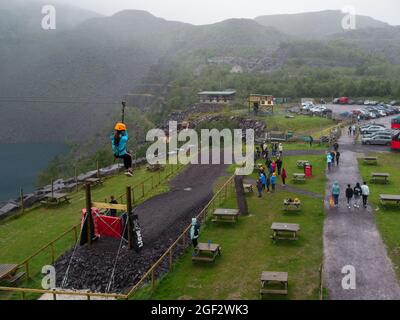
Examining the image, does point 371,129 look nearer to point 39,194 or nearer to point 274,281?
point 39,194

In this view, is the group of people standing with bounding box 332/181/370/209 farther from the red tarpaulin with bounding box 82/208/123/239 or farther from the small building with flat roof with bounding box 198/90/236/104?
the small building with flat roof with bounding box 198/90/236/104

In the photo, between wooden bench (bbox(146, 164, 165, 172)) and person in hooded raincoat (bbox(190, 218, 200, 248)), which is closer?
person in hooded raincoat (bbox(190, 218, 200, 248))

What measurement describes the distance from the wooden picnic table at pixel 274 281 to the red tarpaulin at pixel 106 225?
844 centimetres

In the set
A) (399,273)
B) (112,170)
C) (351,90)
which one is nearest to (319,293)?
(399,273)

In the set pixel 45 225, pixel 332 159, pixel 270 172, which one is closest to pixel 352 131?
pixel 332 159

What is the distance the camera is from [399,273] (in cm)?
1739

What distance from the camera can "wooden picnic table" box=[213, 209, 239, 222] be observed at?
24297mm

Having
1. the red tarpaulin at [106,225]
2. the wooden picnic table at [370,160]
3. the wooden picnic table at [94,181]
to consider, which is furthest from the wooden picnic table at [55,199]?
the wooden picnic table at [370,160]

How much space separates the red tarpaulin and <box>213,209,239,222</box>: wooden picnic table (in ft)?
17.4

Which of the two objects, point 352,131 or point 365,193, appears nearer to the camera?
point 365,193

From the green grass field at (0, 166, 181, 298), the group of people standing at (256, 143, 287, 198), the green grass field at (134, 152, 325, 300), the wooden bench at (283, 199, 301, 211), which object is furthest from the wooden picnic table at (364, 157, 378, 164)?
the green grass field at (0, 166, 181, 298)

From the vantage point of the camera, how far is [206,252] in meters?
20.2

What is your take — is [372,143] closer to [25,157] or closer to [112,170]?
[112,170]

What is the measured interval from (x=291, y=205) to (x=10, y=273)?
50.1 ft
